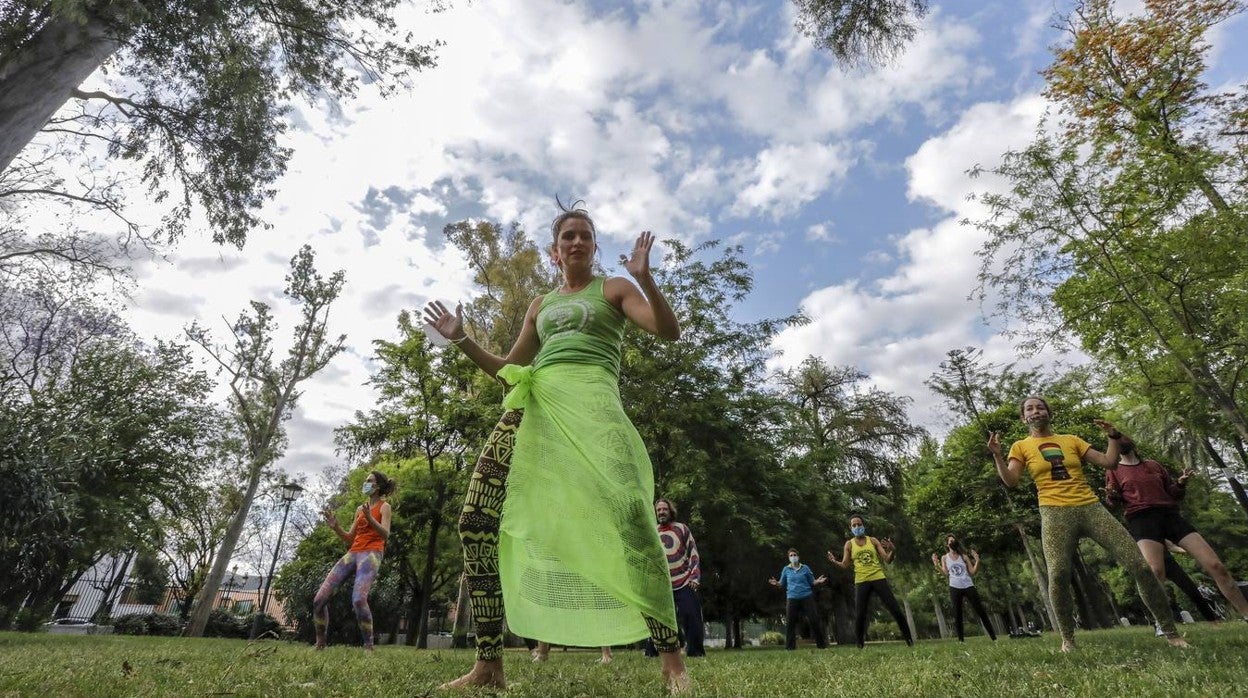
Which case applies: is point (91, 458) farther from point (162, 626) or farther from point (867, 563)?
point (867, 563)

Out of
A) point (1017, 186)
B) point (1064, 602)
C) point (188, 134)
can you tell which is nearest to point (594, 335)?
point (1064, 602)

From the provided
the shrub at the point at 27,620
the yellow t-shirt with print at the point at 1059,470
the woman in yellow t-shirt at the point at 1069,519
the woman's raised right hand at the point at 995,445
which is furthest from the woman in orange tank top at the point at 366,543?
the shrub at the point at 27,620

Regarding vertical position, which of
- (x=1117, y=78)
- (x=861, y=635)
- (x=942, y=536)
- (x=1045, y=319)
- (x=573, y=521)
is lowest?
(x=861, y=635)

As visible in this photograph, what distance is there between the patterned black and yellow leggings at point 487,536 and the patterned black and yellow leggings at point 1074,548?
5144mm

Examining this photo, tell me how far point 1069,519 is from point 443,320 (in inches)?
231

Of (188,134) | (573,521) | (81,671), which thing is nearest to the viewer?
(573,521)

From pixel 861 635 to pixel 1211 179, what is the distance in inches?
463

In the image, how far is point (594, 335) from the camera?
3088mm

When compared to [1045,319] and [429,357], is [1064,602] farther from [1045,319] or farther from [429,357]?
[429,357]

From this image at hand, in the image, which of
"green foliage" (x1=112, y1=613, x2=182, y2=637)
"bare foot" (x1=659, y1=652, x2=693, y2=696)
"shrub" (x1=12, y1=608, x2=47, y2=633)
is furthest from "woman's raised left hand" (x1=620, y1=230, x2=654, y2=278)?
"green foliage" (x1=112, y1=613, x2=182, y2=637)

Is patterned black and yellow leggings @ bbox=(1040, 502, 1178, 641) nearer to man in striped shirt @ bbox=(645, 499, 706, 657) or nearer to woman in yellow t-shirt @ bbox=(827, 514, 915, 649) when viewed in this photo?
man in striped shirt @ bbox=(645, 499, 706, 657)

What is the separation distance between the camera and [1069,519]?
5.33m

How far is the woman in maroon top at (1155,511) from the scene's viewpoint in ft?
21.1

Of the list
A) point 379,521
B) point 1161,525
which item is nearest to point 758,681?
point 379,521
